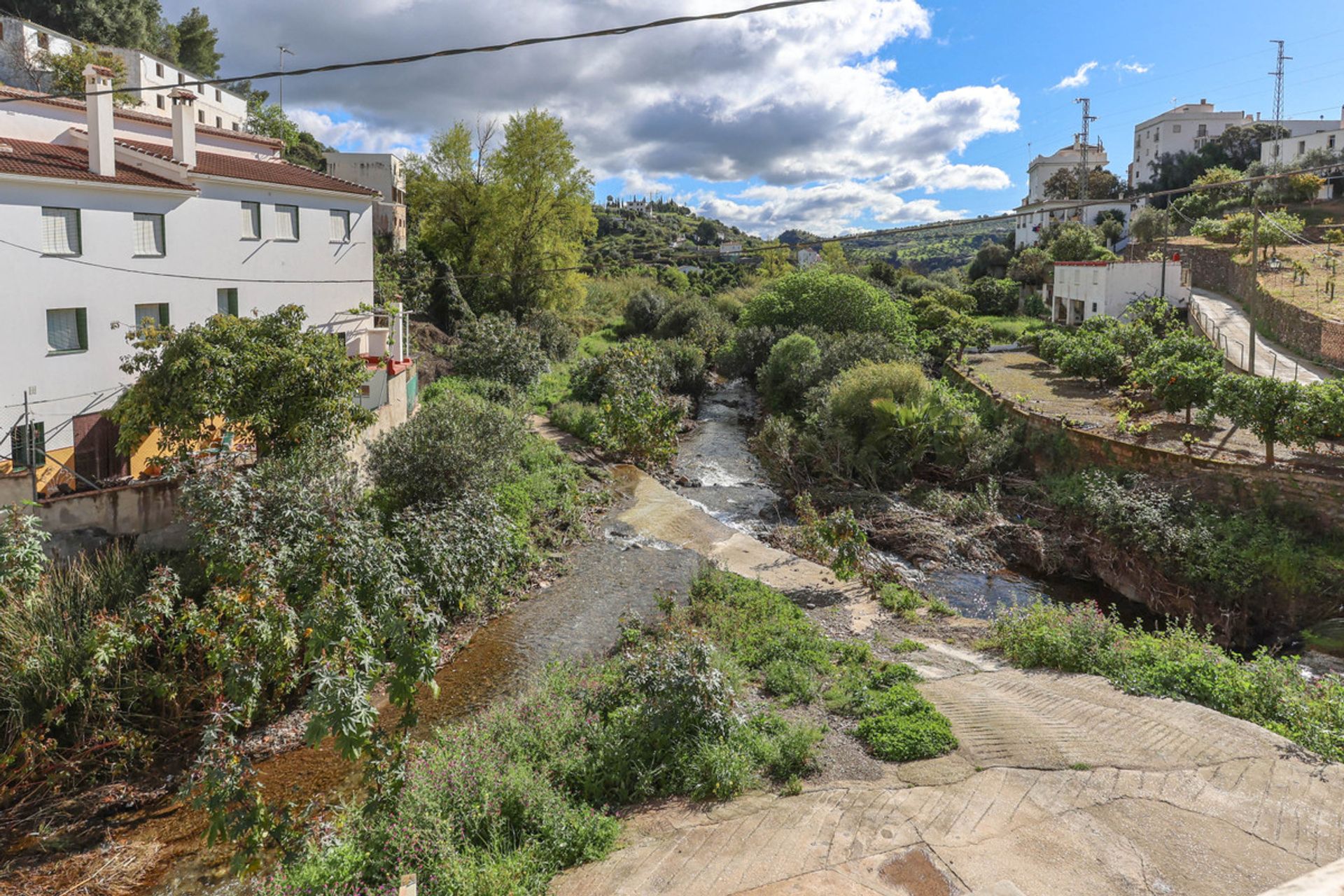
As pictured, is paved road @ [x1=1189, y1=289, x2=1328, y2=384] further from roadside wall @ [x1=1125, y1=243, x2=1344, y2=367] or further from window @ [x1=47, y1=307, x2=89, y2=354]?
window @ [x1=47, y1=307, x2=89, y2=354]

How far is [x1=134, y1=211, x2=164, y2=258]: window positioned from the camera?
18.9 meters

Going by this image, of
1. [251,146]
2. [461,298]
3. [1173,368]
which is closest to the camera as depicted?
[1173,368]

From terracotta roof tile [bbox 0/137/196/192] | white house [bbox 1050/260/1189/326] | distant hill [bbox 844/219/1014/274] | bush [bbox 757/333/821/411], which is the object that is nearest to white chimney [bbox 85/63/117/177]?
terracotta roof tile [bbox 0/137/196/192]

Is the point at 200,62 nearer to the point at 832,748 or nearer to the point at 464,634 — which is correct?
the point at 464,634

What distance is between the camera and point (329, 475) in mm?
13312

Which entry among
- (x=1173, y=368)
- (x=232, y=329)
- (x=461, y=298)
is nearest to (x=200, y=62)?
(x=461, y=298)

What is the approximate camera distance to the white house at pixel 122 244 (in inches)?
640

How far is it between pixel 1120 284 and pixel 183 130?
37834 mm

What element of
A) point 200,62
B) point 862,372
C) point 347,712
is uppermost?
point 200,62

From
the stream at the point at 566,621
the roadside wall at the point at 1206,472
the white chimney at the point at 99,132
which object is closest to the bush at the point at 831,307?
the roadside wall at the point at 1206,472

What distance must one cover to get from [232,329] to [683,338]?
30.8 m

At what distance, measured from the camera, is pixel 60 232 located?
55.7ft

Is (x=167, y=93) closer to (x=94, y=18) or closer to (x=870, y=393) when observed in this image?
(x=94, y=18)

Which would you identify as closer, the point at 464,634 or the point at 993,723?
the point at 993,723
